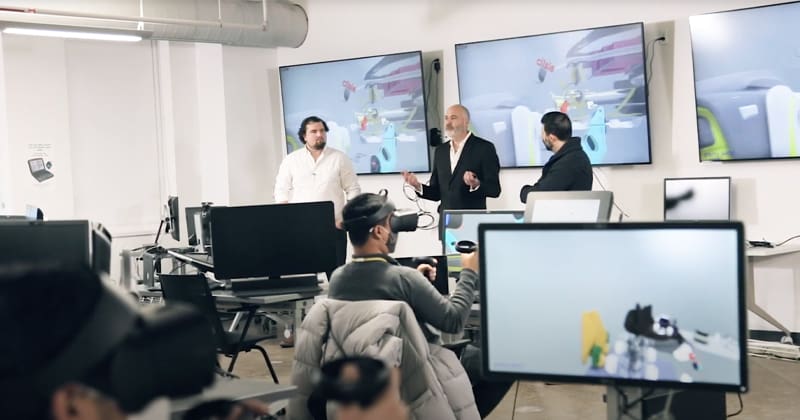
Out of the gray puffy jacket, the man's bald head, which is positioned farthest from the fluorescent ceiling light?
the gray puffy jacket

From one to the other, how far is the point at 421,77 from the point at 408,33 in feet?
1.64

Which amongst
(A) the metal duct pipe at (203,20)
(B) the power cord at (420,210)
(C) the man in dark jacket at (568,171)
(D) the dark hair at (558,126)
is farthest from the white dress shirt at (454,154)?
(A) the metal duct pipe at (203,20)

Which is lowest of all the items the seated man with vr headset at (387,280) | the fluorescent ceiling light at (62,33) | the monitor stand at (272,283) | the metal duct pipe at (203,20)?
the monitor stand at (272,283)

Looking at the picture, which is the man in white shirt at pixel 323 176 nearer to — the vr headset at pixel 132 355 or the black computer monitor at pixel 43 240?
the black computer monitor at pixel 43 240

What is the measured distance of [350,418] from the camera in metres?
0.84

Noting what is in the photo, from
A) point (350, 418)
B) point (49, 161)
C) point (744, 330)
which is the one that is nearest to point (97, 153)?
point (49, 161)

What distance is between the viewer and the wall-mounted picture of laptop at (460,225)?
169 inches

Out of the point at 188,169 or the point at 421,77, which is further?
the point at 188,169

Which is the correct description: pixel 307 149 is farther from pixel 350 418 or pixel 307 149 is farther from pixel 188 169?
pixel 350 418

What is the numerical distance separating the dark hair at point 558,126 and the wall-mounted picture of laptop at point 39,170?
497cm

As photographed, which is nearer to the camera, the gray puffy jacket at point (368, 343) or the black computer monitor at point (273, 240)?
the gray puffy jacket at point (368, 343)

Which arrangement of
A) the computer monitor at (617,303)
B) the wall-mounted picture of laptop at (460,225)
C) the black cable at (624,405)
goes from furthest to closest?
the wall-mounted picture of laptop at (460,225) → the black cable at (624,405) → the computer monitor at (617,303)

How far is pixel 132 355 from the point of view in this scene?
0.96 meters

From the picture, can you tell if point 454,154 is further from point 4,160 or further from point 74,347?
point 74,347
